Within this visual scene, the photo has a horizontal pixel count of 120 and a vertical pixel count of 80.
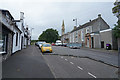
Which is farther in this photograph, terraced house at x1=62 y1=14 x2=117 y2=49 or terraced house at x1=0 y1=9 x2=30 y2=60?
terraced house at x1=62 y1=14 x2=117 y2=49

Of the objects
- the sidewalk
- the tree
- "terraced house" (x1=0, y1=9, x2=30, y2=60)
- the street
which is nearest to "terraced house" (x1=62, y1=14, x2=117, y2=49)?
the street

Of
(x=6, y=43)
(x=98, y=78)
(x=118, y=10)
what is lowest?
(x=98, y=78)

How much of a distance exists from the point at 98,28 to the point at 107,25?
13.0 feet

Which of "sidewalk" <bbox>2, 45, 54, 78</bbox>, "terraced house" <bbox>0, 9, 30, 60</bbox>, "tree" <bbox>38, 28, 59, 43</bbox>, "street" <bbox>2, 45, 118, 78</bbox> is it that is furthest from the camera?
"tree" <bbox>38, 28, 59, 43</bbox>

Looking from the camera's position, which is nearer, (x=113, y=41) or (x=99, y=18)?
(x=113, y=41)

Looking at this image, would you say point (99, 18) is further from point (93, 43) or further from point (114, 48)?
point (114, 48)

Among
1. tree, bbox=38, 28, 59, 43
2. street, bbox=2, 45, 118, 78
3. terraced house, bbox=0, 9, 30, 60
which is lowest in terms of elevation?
street, bbox=2, 45, 118, 78

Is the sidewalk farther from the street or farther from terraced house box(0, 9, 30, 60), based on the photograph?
terraced house box(0, 9, 30, 60)

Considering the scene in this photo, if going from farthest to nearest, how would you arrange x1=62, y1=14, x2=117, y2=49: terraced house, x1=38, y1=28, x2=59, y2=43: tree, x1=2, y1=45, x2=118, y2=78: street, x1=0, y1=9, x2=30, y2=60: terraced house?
x1=38, y1=28, x2=59, y2=43: tree < x1=62, y1=14, x2=117, y2=49: terraced house < x1=0, y1=9, x2=30, y2=60: terraced house < x1=2, y1=45, x2=118, y2=78: street

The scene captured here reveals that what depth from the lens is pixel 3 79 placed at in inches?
180

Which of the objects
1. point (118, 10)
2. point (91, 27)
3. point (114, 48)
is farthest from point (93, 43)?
point (118, 10)

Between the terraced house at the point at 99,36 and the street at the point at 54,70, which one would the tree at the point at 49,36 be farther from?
the street at the point at 54,70

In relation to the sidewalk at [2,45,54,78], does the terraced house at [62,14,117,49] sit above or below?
above

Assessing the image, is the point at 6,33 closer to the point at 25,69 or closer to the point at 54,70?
the point at 25,69
